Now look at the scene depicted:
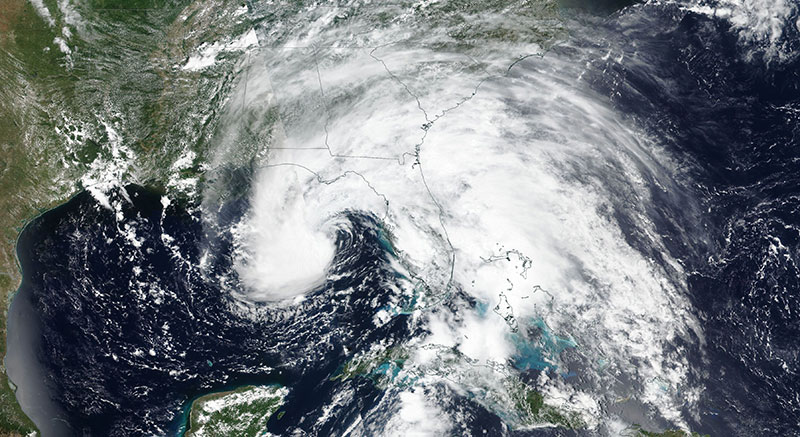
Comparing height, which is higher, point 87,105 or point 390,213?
point 87,105

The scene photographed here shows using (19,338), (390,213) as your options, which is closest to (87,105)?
(19,338)

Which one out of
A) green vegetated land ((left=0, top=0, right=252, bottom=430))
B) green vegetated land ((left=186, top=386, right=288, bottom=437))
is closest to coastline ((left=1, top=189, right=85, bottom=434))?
green vegetated land ((left=0, top=0, right=252, bottom=430))

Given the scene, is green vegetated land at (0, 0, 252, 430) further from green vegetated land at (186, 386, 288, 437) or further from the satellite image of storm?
green vegetated land at (186, 386, 288, 437)

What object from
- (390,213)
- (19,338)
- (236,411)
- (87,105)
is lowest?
(236,411)

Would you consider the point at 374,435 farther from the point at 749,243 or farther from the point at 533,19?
the point at 533,19

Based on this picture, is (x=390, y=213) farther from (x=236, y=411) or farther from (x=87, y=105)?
(x=87, y=105)

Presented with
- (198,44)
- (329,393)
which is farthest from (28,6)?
(329,393)

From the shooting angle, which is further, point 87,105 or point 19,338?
point 87,105

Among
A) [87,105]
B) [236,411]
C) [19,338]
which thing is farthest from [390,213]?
[19,338]

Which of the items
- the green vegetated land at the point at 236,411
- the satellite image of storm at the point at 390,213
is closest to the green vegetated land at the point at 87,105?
the satellite image of storm at the point at 390,213
